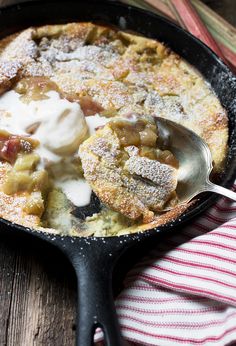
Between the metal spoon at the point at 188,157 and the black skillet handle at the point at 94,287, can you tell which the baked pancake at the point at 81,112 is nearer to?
the metal spoon at the point at 188,157

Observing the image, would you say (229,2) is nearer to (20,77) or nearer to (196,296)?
(20,77)

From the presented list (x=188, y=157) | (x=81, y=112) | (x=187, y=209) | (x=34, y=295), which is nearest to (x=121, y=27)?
(x=81, y=112)

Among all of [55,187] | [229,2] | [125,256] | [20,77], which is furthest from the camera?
[229,2]

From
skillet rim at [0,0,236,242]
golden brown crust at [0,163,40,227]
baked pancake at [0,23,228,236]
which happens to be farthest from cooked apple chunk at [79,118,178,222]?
golden brown crust at [0,163,40,227]

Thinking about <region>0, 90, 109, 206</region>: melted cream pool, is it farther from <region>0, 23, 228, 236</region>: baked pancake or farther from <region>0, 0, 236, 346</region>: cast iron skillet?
<region>0, 0, 236, 346</region>: cast iron skillet

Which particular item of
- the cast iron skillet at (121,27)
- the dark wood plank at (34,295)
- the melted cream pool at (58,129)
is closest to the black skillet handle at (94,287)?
the cast iron skillet at (121,27)

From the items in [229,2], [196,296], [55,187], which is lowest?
[55,187]

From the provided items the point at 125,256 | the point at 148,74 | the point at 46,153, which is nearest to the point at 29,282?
the point at 125,256
